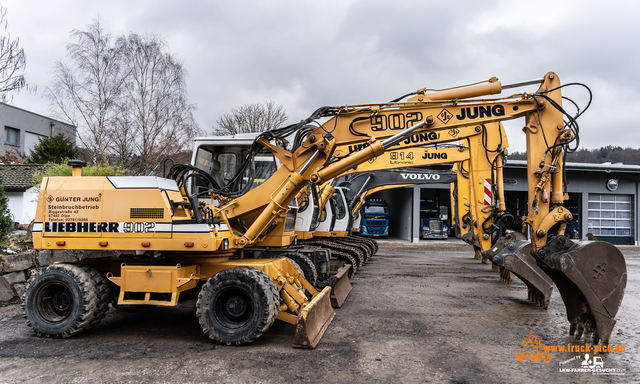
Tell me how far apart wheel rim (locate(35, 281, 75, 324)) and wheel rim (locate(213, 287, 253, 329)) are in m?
1.84

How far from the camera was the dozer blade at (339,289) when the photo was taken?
714 cm

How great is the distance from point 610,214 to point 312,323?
26.9m

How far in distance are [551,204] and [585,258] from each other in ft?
3.78

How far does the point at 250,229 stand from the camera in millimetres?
5961

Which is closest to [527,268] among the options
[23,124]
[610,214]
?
[610,214]

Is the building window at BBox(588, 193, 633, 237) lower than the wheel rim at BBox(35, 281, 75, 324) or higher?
higher

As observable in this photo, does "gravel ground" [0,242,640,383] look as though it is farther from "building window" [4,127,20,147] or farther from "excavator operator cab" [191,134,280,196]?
"building window" [4,127,20,147]

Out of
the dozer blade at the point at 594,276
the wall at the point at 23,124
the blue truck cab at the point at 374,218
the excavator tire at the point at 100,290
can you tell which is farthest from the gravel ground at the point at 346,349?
the wall at the point at 23,124

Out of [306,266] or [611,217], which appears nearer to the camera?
[306,266]

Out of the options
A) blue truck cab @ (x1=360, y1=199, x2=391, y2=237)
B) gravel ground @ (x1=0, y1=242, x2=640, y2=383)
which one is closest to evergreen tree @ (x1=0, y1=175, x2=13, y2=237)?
gravel ground @ (x1=0, y1=242, x2=640, y2=383)

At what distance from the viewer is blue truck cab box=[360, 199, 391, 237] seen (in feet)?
82.8

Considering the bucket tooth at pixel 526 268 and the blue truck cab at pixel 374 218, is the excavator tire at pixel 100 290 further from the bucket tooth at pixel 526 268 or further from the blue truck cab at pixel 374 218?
the blue truck cab at pixel 374 218

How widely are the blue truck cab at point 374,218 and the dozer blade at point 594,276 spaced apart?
19871 mm

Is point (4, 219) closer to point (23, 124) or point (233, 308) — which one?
point (233, 308)
